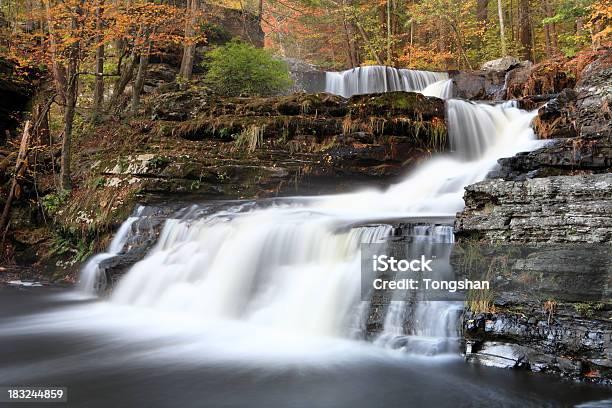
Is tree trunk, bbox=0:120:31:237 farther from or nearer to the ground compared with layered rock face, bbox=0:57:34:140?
nearer to the ground

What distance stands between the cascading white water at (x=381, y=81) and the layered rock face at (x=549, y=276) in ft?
35.8

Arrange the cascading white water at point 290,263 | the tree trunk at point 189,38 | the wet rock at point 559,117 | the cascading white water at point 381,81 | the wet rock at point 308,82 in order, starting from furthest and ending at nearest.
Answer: the wet rock at point 308,82
the cascading white water at point 381,81
the tree trunk at point 189,38
the wet rock at point 559,117
the cascading white water at point 290,263

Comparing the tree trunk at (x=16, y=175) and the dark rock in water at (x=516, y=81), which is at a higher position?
the dark rock in water at (x=516, y=81)

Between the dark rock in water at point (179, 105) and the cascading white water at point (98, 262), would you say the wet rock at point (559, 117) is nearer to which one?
the dark rock in water at point (179, 105)

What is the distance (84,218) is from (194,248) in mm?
3453

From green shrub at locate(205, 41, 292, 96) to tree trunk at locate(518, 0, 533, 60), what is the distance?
444 inches

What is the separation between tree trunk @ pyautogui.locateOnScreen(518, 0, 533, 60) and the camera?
19.0 metres

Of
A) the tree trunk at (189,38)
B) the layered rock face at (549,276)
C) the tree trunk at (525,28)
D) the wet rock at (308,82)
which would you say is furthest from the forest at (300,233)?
the tree trunk at (525,28)

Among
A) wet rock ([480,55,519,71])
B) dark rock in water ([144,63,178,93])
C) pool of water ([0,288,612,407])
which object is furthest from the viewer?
dark rock in water ([144,63,178,93])

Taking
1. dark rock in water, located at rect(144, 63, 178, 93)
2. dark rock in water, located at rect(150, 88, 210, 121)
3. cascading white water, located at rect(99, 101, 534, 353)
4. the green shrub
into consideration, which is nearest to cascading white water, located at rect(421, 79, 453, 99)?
the green shrub

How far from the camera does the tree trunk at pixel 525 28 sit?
62.3 feet

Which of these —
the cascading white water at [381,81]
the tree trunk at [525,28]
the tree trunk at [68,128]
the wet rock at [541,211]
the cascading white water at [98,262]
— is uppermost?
the tree trunk at [525,28]

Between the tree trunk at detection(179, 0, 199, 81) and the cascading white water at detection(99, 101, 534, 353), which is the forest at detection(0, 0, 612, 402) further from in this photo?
the tree trunk at detection(179, 0, 199, 81)

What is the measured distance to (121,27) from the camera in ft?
38.2
